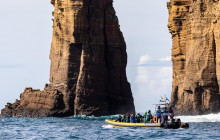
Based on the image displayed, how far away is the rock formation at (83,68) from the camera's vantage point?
12212 cm

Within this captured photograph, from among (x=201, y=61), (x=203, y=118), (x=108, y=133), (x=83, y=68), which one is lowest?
(x=108, y=133)

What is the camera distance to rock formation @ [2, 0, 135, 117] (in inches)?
4808

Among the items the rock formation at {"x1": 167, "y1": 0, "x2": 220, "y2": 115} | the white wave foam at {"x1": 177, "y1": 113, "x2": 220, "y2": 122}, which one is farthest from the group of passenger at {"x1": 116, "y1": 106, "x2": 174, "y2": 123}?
the rock formation at {"x1": 167, "y1": 0, "x2": 220, "y2": 115}

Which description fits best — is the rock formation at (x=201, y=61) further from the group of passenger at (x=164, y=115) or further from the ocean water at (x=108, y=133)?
the group of passenger at (x=164, y=115)

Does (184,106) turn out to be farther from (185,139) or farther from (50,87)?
(185,139)

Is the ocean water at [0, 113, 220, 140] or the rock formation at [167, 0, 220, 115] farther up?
the rock formation at [167, 0, 220, 115]

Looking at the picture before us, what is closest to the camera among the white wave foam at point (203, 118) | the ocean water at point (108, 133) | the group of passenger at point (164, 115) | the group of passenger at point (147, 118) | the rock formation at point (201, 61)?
the ocean water at point (108, 133)

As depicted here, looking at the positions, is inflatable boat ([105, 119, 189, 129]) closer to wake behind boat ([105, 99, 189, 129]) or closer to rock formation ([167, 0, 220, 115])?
wake behind boat ([105, 99, 189, 129])

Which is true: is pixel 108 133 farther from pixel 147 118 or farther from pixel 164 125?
pixel 147 118

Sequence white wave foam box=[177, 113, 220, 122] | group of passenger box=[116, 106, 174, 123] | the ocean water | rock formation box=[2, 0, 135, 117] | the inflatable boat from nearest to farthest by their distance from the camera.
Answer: the ocean water < the inflatable boat < group of passenger box=[116, 106, 174, 123] < white wave foam box=[177, 113, 220, 122] < rock formation box=[2, 0, 135, 117]

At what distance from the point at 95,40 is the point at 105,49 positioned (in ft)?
16.3

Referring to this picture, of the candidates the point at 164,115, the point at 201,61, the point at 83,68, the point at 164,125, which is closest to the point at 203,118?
the point at 201,61

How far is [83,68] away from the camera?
12331 cm

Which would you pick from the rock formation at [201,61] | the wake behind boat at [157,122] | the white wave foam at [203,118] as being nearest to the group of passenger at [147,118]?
the wake behind boat at [157,122]
